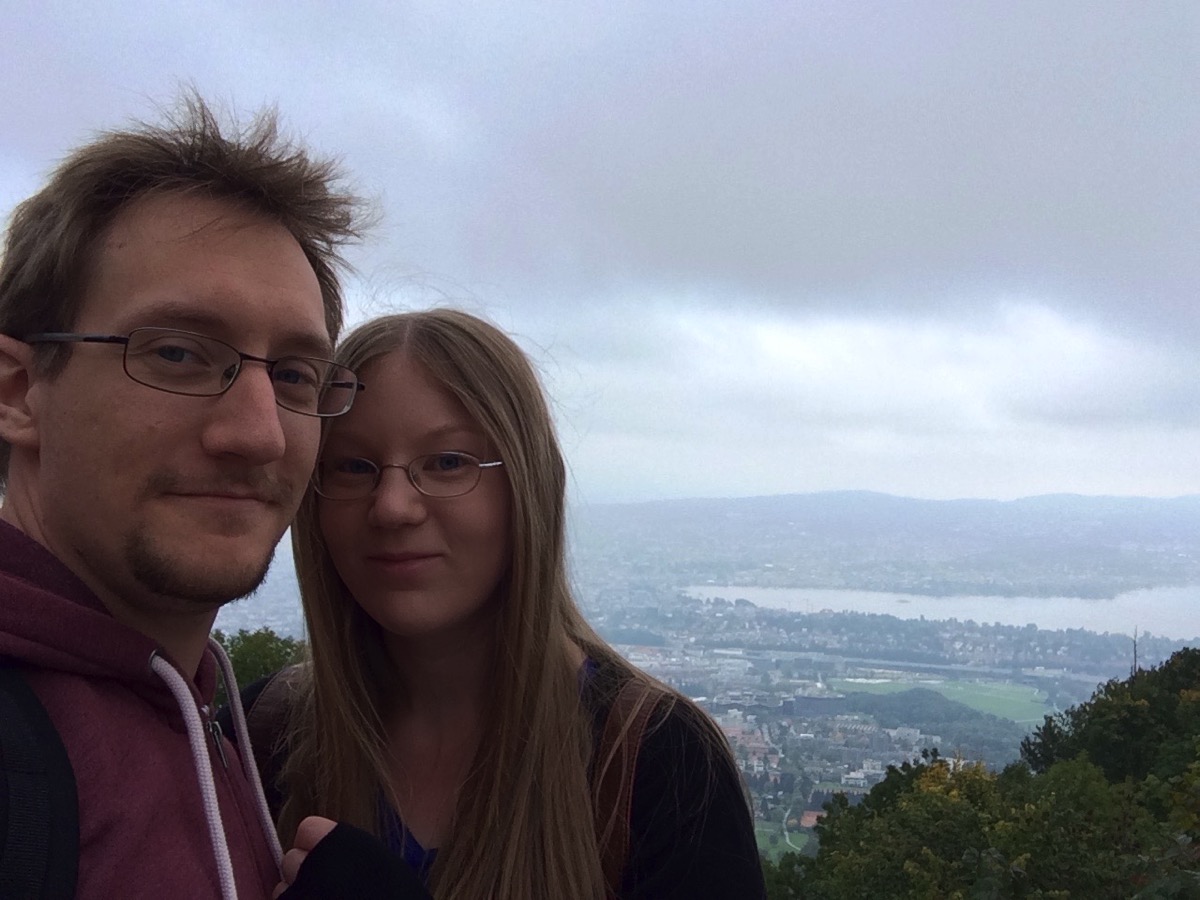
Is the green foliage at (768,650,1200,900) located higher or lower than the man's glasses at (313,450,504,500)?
lower

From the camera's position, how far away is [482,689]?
2449 mm

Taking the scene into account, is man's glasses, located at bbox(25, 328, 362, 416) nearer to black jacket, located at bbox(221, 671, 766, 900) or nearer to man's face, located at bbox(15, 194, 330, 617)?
man's face, located at bbox(15, 194, 330, 617)

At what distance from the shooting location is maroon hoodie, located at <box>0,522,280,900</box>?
1226mm

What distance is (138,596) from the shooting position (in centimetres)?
145

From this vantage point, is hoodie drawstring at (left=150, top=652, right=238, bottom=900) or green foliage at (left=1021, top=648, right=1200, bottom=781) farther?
green foliage at (left=1021, top=648, right=1200, bottom=781)

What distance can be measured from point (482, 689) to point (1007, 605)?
39291 millimetres

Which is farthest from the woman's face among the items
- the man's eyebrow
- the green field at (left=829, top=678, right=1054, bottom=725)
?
the green field at (left=829, top=678, right=1054, bottom=725)

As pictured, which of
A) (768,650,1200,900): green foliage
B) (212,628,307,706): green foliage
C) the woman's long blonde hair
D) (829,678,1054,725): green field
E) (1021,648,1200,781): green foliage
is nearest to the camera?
the woman's long blonde hair

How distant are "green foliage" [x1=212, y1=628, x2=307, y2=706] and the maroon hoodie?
1324 centimetres

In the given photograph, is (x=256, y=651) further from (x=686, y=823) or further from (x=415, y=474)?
(x=686, y=823)

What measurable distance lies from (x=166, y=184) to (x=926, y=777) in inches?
444

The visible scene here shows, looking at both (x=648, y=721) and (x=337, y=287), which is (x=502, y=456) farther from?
(x=648, y=721)

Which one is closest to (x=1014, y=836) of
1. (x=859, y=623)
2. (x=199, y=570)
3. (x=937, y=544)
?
(x=199, y=570)

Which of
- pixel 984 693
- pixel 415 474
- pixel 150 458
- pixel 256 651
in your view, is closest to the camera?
pixel 150 458
